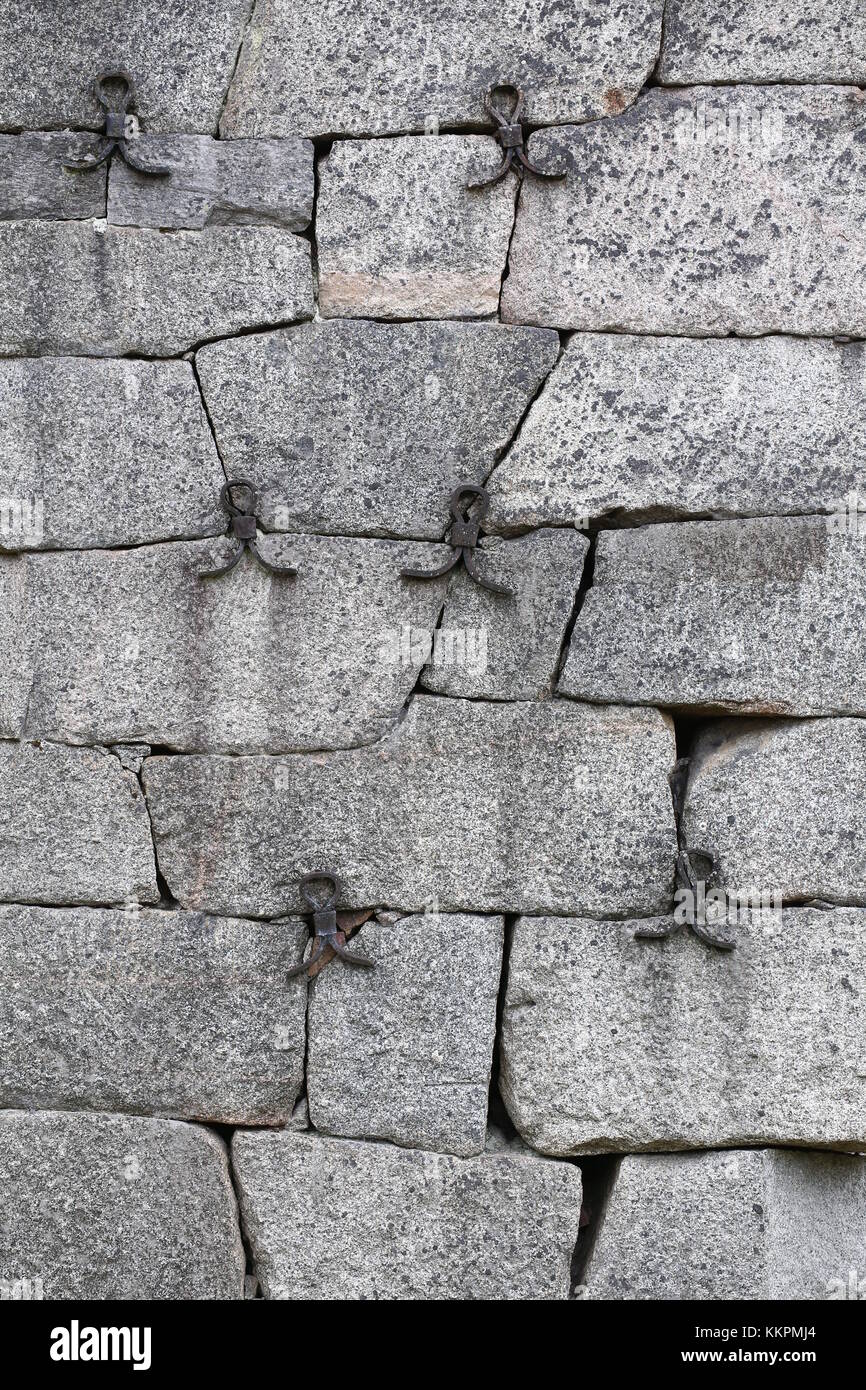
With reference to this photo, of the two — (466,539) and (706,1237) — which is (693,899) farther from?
(466,539)

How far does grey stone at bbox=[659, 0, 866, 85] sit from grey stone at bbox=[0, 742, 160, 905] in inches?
87.3

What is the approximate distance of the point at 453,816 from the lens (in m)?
2.99

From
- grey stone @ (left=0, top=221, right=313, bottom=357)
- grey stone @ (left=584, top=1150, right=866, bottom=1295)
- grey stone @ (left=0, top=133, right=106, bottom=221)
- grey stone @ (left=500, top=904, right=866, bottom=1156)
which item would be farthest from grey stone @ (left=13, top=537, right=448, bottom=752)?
grey stone @ (left=584, top=1150, right=866, bottom=1295)

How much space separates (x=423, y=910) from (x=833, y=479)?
4.68 ft

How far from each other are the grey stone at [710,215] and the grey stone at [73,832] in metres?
1.58

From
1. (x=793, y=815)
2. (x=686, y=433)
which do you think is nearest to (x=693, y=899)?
(x=793, y=815)

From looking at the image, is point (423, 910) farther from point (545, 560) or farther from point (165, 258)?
point (165, 258)

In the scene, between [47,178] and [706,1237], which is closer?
[706,1237]

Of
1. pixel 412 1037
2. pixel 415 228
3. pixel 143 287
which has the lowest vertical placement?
pixel 412 1037

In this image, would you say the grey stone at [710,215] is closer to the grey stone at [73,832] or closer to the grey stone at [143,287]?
the grey stone at [143,287]

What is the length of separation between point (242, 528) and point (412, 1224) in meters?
1.70

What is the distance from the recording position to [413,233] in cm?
305

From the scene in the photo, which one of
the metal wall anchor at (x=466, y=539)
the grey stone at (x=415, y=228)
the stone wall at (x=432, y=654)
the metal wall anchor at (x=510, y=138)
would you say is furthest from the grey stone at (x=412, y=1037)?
the metal wall anchor at (x=510, y=138)

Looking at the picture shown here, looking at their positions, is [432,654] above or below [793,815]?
above
